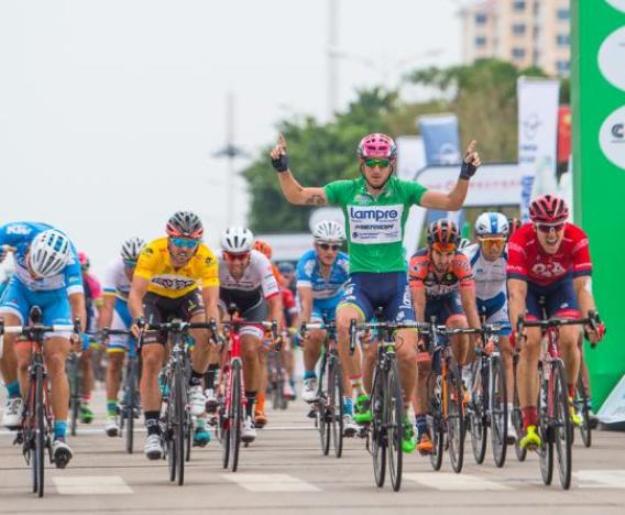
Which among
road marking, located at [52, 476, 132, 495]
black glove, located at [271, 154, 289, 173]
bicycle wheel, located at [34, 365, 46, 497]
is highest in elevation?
black glove, located at [271, 154, 289, 173]

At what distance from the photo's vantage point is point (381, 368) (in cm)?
1500

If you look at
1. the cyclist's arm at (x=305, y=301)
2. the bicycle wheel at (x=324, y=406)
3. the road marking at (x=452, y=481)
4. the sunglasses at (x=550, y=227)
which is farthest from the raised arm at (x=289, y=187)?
the cyclist's arm at (x=305, y=301)

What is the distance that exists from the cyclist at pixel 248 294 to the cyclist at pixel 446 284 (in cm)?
130

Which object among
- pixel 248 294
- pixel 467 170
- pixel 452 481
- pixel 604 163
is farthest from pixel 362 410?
pixel 604 163

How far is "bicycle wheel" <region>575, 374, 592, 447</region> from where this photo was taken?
1959 centimetres

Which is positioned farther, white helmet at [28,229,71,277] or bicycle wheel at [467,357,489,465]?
bicycle wheel at [467,357,489,465]

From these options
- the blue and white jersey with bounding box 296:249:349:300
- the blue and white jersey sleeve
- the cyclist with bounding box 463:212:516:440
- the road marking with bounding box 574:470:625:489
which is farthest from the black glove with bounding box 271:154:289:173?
the blue and white jersey with bounding box 296:249:349:300

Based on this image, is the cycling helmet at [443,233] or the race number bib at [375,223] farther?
the cycling helmet at [443,233]

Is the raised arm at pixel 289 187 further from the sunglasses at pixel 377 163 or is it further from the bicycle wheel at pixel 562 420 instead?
the bicycle wheel at pixel 562 420

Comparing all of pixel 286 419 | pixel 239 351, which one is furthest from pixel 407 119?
pixel 239 351

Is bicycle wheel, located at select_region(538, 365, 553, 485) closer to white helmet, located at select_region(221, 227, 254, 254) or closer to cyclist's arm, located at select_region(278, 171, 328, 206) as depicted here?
cyclist's arm, located at select_region(278, 171, 328, 206)

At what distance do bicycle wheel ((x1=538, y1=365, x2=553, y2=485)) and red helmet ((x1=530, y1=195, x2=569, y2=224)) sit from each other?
1271mm

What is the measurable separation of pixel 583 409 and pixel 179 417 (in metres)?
5.56

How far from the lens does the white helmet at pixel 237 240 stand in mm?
19266
